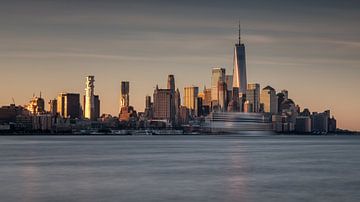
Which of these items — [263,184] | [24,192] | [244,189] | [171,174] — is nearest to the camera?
[24,192]

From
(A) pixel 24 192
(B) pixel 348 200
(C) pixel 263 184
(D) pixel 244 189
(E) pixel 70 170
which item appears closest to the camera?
(B) pixel 348 200

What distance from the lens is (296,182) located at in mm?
66875

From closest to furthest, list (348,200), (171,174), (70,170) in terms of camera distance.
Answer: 1. (348,200)
2. (171,174)
3. (70,170)

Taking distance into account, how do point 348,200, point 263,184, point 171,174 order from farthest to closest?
point 171,174 → point 263,184 → point 348,200

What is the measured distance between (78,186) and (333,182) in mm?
26856

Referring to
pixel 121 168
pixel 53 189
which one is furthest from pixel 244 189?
pixel 121 168

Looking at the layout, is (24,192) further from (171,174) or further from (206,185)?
(171,174)

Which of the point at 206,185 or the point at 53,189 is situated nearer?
the point at 53,189

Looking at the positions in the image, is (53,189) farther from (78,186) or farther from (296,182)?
(296,182)

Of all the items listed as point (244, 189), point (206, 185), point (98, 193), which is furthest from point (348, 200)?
point (98, 193)

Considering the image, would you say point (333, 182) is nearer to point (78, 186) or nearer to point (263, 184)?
point (263, 184)

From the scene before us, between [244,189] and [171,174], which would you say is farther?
[171,174]

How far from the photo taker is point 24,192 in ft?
188

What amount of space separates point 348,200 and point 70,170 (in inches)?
1593
